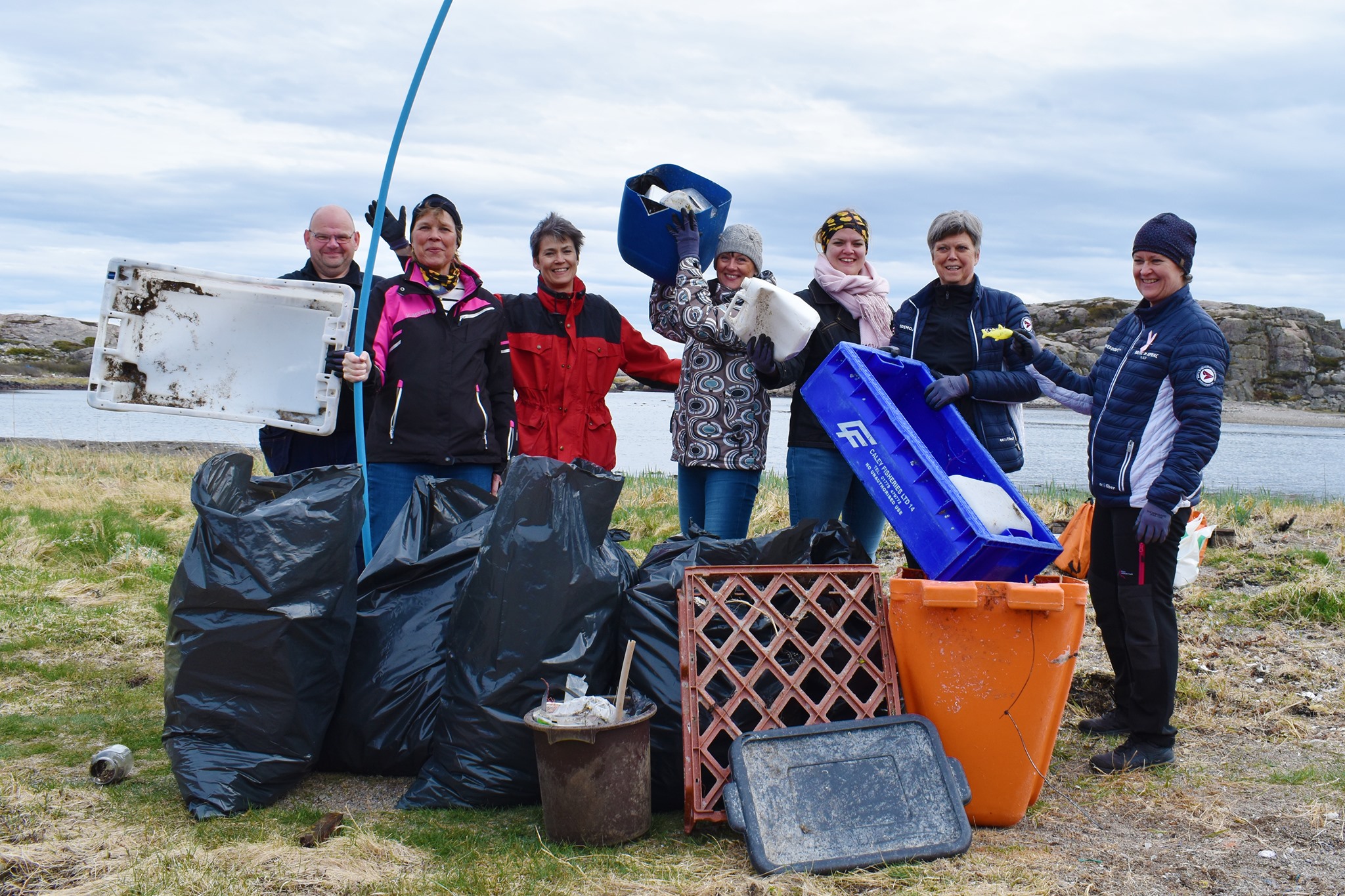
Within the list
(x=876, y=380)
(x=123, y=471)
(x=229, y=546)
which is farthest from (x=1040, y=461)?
(x=229, y=546)

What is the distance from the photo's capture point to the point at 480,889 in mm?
2109

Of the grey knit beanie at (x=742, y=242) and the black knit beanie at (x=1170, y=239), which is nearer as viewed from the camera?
the black knit beanie at (x=1170, y=239)

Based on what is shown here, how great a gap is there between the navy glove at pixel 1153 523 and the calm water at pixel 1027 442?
784 centimetres

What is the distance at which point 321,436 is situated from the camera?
135 inches

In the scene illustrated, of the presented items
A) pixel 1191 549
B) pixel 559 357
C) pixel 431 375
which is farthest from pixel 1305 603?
pixel 431 375

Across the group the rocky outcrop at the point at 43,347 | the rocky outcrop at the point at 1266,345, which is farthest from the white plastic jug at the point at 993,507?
the rocky outcrop at the point at 43,347

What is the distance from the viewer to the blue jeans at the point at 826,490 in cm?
344

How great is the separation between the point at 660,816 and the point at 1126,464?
1769mm

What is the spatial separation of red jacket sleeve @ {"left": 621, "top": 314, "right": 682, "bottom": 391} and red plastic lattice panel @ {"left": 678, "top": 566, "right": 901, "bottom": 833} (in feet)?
3.93

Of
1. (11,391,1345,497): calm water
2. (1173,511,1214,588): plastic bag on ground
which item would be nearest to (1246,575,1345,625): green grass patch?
(1173,511,1214,588): plastic bag on ground

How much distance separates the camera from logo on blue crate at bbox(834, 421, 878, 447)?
9.85 feet

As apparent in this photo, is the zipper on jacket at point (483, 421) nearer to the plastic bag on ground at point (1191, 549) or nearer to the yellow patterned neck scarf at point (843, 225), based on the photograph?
the yellow patterned neck scarf at point (843, 225)

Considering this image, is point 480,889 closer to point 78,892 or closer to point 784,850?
point 784,850

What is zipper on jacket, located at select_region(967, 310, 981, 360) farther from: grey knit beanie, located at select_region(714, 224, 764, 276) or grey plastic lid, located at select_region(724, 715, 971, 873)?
grey plastic lid, located at select_region(724, 715, 971, 873)
